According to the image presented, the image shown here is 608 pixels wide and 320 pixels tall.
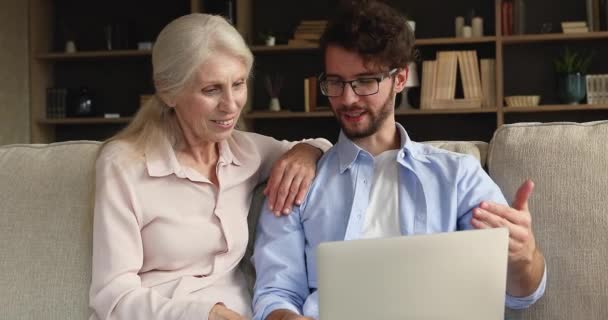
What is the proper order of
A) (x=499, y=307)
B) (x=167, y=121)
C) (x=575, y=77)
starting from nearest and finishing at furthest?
1. (x=499, y=307)
2. (x=167, y=121)
3. (x=575, y=77)

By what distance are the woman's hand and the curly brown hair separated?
62 centimetres

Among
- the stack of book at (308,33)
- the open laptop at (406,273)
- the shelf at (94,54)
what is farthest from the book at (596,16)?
the open laptop at (406,273)

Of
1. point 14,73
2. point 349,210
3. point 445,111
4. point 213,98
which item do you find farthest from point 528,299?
point 14,73

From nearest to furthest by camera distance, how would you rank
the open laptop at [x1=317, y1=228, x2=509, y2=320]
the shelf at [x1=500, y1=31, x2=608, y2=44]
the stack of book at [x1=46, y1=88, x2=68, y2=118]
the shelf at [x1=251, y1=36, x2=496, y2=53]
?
the open laptop at [x1=317, y1=228, x2=509, y2=320], the shelf at [x1=500, y1=31, x2=608, y2=44], the shelf at [x1=251, y1=36, x2=496, y2=53], the stack of book at [x1=46, y1=88, x2=68, y2=118]

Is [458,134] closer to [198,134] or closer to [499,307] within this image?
[198,134]

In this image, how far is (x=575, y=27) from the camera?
14.1 ft

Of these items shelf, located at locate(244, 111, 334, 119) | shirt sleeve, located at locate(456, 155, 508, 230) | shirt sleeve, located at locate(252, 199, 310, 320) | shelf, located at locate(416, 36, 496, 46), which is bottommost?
shirt sleeve, located at locate(252, 199, 310, 320)

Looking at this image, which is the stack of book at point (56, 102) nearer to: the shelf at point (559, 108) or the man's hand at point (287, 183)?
the shelf at point (559, 108)

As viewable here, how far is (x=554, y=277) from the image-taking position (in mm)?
1729

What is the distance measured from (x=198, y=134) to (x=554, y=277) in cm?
81

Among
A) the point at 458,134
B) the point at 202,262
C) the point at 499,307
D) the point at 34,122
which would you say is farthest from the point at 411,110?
the point at 499,307

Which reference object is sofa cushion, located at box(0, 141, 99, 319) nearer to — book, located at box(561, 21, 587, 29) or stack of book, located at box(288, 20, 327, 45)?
stack of book, located at box(288, 20, 327, 45)

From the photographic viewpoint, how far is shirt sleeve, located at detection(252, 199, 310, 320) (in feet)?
5.68

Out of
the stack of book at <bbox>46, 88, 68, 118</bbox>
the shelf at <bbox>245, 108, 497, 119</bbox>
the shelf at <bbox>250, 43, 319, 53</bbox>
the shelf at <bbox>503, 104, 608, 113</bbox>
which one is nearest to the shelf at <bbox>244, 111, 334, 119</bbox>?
the shelf at <bbox>245, 108, 497, 119</bbox>
